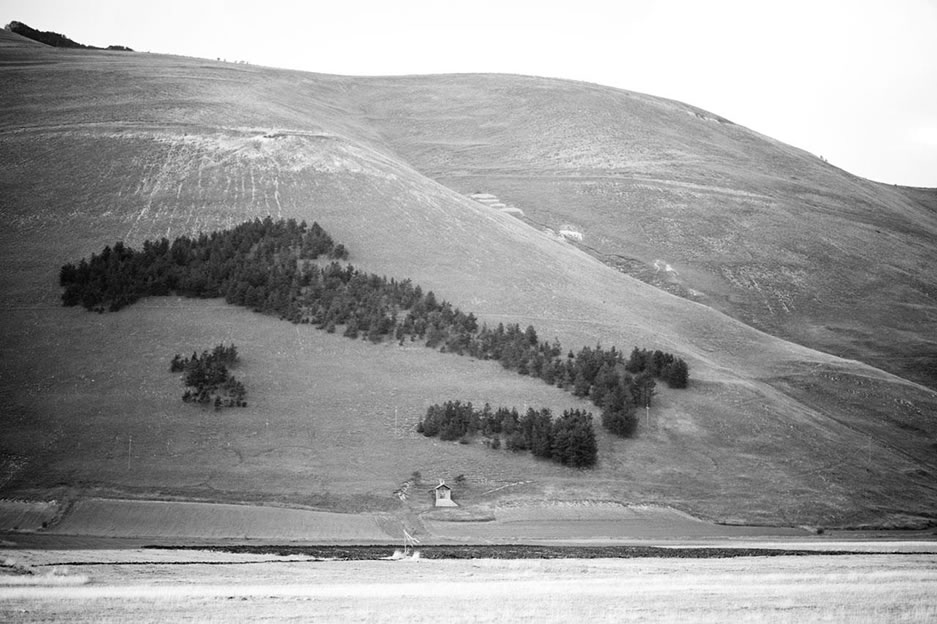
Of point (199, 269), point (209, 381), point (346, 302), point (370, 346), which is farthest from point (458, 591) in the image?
point (199, 269)

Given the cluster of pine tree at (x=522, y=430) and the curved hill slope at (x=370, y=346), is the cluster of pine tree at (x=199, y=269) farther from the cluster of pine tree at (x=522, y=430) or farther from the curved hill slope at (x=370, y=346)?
the cluster of pine tree at (x=522, y=430)

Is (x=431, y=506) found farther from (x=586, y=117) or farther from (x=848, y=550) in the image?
(x=586, y=117)

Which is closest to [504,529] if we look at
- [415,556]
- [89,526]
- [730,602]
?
[415,556]

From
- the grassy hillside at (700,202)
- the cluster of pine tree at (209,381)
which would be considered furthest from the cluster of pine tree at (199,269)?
the grassy hillside at (700,202)

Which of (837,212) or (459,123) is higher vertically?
(459,123)

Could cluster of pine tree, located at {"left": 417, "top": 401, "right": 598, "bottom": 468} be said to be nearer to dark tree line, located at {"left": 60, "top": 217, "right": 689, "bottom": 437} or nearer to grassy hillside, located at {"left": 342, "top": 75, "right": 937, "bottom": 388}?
dark tree line, located at {"left": 60, "top": 217, "right": 689, "bottom": 437}

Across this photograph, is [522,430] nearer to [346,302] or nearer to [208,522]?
[346,302]
